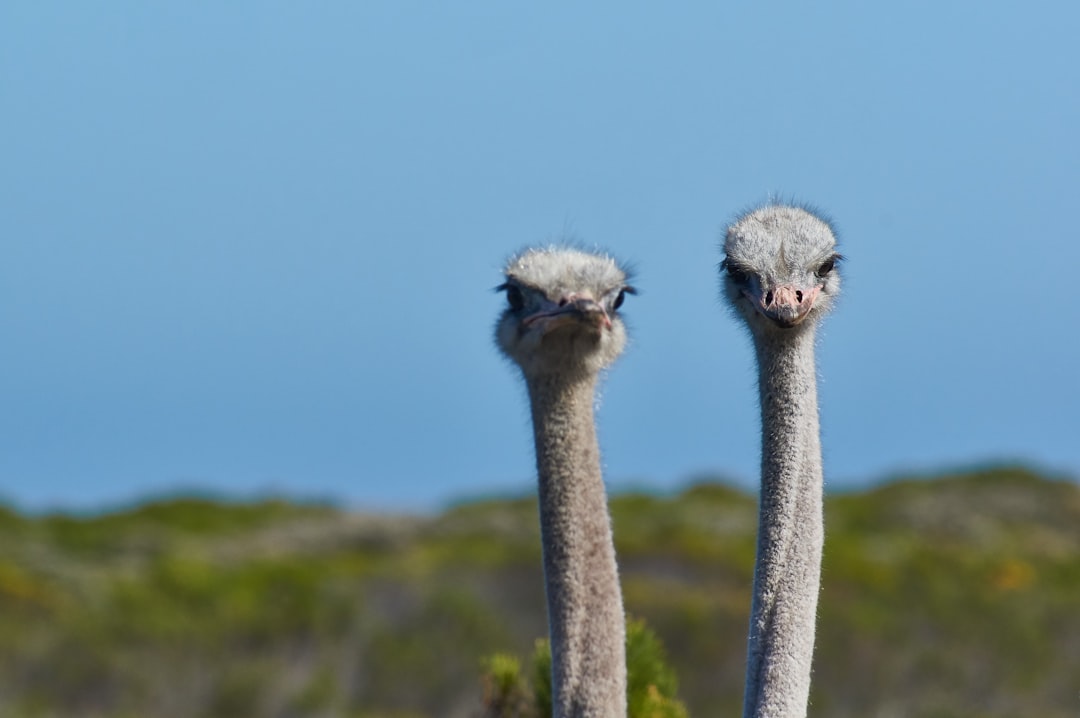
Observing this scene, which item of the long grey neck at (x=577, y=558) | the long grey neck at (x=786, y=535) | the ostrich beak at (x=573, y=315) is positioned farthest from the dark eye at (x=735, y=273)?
the long grey neck at (x=577, y=558)

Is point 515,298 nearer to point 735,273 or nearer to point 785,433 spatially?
point 735,273

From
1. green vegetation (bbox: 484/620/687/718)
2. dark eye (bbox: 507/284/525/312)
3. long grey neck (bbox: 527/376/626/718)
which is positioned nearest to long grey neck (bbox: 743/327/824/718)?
long grey neck (bbox: 527/376/626/718)

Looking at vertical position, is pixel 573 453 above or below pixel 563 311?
below

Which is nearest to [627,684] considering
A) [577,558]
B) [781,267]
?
[577,558]

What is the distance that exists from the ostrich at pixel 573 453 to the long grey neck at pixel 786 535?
0.96 ft

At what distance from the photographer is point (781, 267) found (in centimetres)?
342

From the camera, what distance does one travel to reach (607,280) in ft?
11.9

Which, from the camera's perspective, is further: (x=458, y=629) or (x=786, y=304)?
(x=458, y=629)

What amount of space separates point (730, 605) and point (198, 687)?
4.96 m

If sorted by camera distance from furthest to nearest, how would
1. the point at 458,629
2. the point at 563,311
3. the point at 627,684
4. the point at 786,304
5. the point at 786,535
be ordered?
the point at 458,629 → the point at 627,684 → the point at 563,311 → the point at 786,535 → the point at 786,304

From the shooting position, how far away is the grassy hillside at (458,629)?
48.7ft

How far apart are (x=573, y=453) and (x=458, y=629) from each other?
12509mm

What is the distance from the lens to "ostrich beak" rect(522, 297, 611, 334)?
11.6 ft

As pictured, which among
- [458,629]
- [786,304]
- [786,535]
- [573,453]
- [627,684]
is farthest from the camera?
[458,629]
